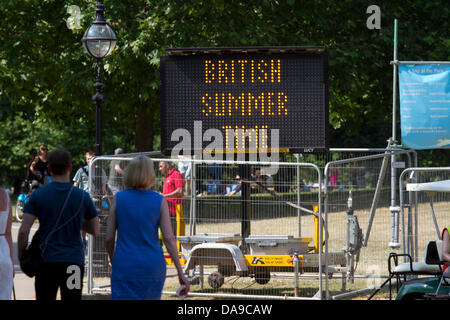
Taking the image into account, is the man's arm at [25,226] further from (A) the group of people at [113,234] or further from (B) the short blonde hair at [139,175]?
(B) the short blonde hair at [139,175]

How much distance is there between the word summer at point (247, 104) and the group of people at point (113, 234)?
4.30 meters

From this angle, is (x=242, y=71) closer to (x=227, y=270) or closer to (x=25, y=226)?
(x=227, y=270)

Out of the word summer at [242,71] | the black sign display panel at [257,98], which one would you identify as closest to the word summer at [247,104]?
the black sign display panel at [257,98]

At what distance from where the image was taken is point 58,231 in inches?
262

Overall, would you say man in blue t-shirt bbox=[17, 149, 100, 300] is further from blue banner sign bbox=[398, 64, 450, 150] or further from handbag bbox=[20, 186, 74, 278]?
blue banner sign bbox=[398, 64, 450, 150]

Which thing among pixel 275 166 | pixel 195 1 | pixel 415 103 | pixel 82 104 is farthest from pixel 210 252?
pixel 82 104

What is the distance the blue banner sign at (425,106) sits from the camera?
1405 cm

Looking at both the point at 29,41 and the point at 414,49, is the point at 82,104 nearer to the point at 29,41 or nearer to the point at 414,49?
the point at 29,41

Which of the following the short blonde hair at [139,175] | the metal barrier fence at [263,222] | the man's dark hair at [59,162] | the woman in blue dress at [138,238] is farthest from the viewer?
the metal barrier fence at [263,222]

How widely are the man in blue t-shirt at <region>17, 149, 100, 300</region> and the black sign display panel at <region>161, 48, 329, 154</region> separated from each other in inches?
170

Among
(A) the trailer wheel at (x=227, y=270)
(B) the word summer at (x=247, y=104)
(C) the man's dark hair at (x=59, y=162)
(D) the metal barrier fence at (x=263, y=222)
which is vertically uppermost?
(B) the word summer at (x=247, y=104)

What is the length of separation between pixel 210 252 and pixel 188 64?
2491 mm
